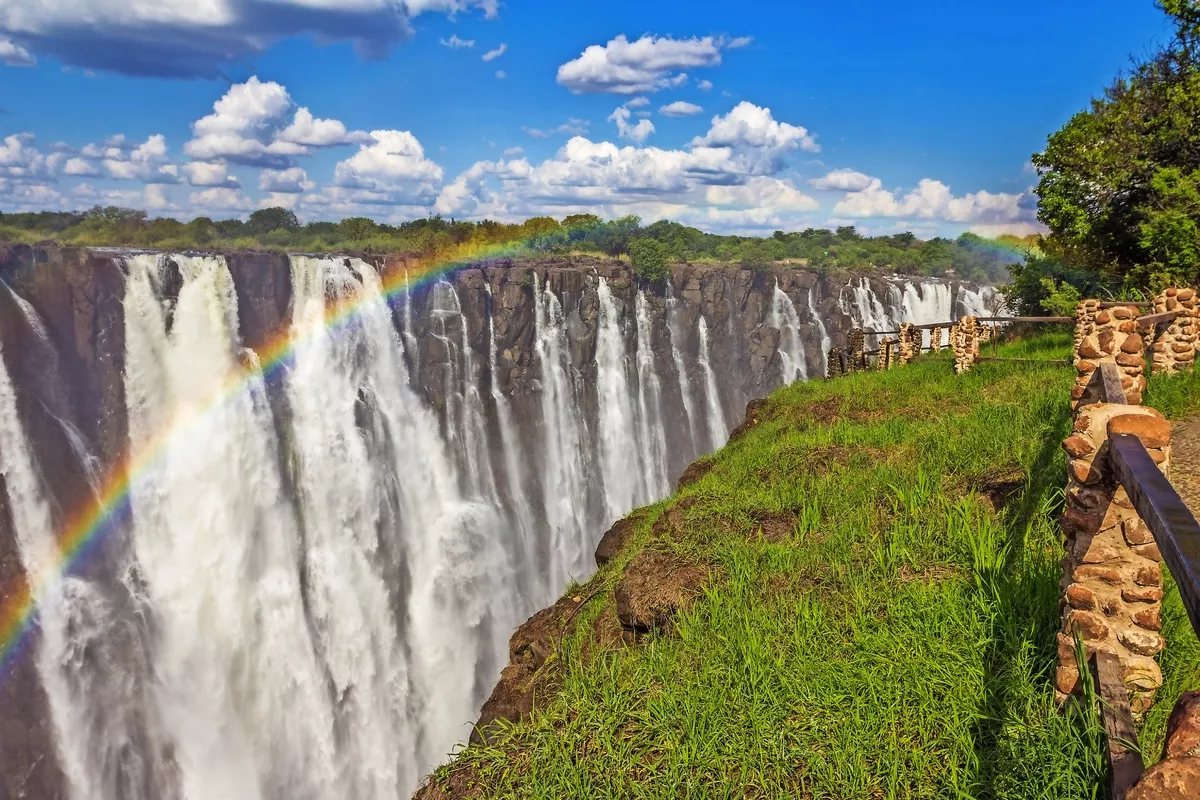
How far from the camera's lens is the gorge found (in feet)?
63.6

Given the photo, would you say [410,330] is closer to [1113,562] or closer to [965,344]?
[965,344]

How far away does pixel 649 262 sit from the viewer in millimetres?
37281

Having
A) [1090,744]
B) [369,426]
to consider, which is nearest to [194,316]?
[369,426]

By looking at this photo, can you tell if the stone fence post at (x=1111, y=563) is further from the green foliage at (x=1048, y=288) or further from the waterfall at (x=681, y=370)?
the waterfall at (x=681, y=370)

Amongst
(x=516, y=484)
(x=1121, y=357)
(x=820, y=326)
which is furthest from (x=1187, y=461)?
(x=820, y=326)

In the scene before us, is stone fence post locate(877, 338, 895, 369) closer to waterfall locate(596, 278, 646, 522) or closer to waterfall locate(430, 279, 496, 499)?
waterfall locate(430, 279, 496, 499)

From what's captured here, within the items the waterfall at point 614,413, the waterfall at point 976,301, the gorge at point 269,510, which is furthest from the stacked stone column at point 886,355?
the waterfall at point 976,301

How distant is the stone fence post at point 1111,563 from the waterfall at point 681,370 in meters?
33.7

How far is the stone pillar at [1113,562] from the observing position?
8.83 ft

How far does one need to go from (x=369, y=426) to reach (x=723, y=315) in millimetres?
20167

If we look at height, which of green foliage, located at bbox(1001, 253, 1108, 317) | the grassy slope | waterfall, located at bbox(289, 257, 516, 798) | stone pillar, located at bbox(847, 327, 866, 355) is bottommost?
waterfall, located at bbox(289, 257, 516, 798)

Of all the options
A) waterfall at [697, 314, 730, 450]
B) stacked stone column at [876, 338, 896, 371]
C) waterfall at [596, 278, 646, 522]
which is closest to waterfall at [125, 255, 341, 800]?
waterfall at [596, 278, 646, 522]

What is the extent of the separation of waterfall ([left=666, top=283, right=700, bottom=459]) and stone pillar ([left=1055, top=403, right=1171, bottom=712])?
33723mm

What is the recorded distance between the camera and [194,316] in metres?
22.6
